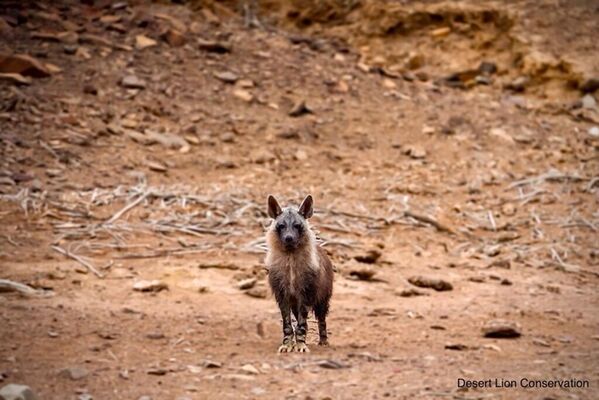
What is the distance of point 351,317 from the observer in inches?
330

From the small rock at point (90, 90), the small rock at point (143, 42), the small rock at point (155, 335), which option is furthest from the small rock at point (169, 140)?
the small rock at point (155, 335)

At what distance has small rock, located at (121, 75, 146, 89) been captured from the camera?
14.8m

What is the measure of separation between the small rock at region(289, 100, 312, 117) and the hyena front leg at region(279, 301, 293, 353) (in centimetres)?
843

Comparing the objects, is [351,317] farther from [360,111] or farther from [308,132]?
[360,111]

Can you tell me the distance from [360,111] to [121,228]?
20.1ft

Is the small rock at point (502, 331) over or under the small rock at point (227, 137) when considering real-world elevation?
under

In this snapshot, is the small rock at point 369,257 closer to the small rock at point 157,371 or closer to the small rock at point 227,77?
the small rock at point 157,371

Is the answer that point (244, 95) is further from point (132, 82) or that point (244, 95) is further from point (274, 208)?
point (274, 208)

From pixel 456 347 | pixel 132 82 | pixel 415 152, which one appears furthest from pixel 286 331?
pixel 132 82

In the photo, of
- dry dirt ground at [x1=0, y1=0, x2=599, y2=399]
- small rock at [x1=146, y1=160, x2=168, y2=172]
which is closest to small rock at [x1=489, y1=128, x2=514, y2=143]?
dry dirt ground at [x1=0, y1=0, x2=599, y2=399]

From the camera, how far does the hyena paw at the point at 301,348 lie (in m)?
6.66

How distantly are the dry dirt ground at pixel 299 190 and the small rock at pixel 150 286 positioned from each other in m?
0.05

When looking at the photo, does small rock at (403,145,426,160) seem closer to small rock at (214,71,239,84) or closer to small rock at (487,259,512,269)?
small rock at (214,71,239,84)

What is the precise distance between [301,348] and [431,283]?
3.40 meters
